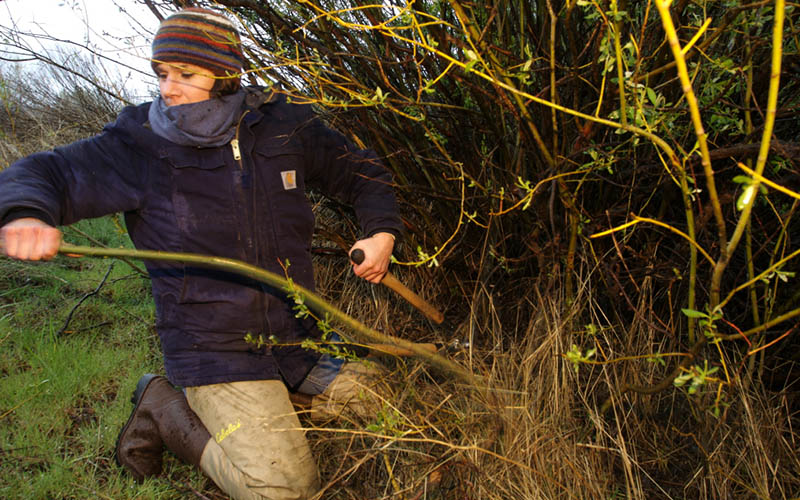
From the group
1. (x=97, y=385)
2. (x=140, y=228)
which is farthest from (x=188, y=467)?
(x=140, y=228)

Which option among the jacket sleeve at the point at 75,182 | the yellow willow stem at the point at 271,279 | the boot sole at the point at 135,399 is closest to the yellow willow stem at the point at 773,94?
the yellow willow stem at the point at 271,279

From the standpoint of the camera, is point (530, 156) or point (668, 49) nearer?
point (668, 49)

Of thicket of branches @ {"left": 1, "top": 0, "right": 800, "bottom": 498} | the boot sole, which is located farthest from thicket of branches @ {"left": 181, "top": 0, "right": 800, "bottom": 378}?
the boot sole

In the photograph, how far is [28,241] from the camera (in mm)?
1619

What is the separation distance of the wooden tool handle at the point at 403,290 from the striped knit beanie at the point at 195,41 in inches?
32.8

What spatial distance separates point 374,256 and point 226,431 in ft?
2.75

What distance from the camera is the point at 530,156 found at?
2203mm

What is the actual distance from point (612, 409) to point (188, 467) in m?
1.71

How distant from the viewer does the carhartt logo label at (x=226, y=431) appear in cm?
202

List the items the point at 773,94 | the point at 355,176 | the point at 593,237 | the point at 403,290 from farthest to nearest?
1. the point at 355,176
2. the point at 403,290
3. the point at 593,237
4. the point at 773,94

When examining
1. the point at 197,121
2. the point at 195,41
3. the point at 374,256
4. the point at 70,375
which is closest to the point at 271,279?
the point at 374,256

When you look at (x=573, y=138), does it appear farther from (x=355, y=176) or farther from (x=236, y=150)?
(x=236, y=150)

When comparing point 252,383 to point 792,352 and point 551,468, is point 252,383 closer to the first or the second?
point 551,468

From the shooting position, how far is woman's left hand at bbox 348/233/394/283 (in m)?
2.15
